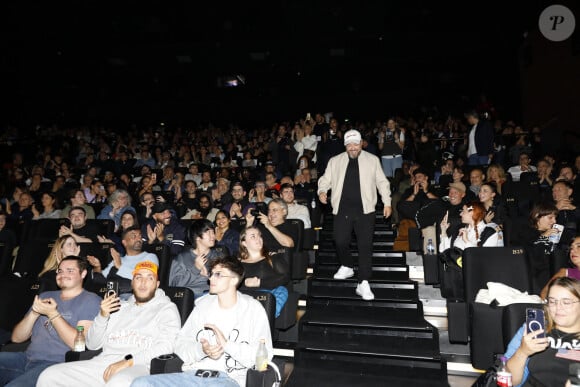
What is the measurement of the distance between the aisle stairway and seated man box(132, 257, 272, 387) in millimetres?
843

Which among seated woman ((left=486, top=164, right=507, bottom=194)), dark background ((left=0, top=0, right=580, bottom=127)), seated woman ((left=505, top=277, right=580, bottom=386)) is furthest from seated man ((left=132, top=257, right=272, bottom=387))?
dark background ((left=0, top=0, right=580, bottom=127))

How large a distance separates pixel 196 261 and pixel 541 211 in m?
3.26

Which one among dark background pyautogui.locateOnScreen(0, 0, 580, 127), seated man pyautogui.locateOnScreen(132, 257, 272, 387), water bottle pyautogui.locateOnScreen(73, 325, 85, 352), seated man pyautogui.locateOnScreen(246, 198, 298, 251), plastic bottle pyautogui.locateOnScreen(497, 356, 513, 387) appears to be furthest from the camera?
dark background pyautogui.locateOnScreen(0, 0, 580, 127)

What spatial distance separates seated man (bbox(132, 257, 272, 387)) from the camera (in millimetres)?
2242

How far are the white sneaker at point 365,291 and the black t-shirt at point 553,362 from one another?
1687 mm

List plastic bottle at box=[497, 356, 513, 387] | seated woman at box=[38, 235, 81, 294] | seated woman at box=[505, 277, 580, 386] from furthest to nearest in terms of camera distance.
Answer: seated woman at box=[38, 235, 81, 294]
seated woman at box=[505, 277, 580, 386]
plastic bottle at box=[497, 356, 513, 387]

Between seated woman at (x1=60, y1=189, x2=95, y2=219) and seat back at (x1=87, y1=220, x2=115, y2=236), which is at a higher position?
seated woman at (x1=60, y1=189, x2=95, y2=219)

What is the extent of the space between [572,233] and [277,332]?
2.79m

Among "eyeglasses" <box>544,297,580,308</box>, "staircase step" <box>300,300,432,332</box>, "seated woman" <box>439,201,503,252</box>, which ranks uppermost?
"seated woman" <box>439,201,503,252</box>

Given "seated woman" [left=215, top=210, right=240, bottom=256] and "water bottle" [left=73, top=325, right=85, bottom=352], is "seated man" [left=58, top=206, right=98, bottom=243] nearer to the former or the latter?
"seated woman" [left=215, top=210, right=240, bottom=256]

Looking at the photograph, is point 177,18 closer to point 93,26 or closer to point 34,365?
point 93,26

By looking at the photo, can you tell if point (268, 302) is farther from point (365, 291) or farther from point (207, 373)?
point (365, 291)

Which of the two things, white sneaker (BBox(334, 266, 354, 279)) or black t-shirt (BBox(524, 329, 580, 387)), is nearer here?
black t-shirt (BBox(524, 329, 580, 387))

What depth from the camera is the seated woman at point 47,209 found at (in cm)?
588
